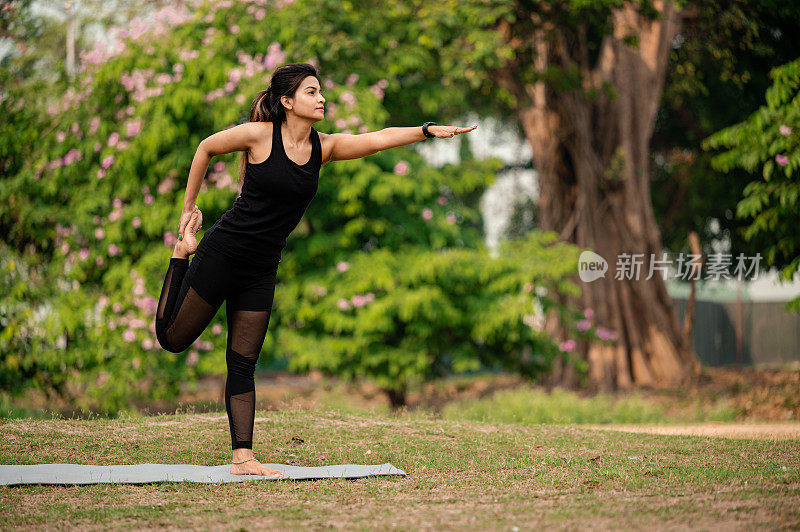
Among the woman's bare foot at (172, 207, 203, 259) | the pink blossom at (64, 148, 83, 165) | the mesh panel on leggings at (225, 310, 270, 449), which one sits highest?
the pink blossom at (64, 148, 83, 165)

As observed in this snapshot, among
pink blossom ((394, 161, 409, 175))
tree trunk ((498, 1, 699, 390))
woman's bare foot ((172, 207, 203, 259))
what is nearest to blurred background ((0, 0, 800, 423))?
pink blossom ((394, 161, 409, 175))

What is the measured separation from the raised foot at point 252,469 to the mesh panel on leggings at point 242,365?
10 centimetres

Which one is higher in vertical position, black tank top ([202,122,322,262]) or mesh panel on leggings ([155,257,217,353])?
black tank top ([202,122,322,262])

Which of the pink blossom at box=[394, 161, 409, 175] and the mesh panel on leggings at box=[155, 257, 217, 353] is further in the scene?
the pink blossom at box=[394, 161, 409, 175]

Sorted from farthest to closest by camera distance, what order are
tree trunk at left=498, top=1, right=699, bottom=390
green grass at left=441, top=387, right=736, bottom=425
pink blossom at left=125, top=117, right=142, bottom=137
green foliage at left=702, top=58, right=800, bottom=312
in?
tree trunk at left=498, top=1, right=699, bottom=390
pink blossom at left=125, top=117, right=142, bottom=137
green grass at left=441, top=387, right=736, bottom=425
green foliage at left=702, top=58, right=800, bottom=312

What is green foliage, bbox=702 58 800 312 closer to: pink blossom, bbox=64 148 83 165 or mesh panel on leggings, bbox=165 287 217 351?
mesh panel on leggings, bbox=165 287 217 351

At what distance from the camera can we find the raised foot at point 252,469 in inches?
190

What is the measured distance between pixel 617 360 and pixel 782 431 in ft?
24.5

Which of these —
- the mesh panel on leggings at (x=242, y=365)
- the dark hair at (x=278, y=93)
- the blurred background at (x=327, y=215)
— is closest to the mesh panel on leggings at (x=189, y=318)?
the mesh panel on leggings at (x=242, y=365)

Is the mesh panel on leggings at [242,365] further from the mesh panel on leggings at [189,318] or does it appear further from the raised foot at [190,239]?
the raised foot at [190,239]

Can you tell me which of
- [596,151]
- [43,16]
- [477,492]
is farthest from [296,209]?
[43,16]

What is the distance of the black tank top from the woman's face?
0.15 meters

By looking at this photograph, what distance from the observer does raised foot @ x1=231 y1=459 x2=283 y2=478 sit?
4824 mm

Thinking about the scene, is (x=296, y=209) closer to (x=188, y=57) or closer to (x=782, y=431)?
(x=782, y=431)
